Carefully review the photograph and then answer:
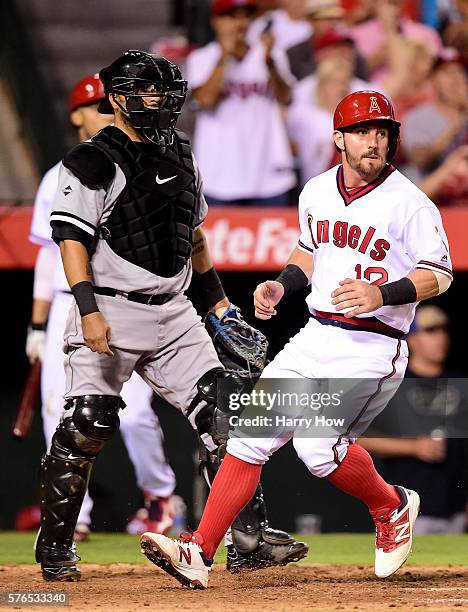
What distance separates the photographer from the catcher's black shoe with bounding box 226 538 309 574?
4414 millimetres

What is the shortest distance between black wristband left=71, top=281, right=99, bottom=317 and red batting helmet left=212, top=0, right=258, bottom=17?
3744mm

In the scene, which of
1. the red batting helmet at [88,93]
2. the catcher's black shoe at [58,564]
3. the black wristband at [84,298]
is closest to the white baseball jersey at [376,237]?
the black wristband at [84,298]

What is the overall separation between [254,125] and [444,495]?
2561 mm

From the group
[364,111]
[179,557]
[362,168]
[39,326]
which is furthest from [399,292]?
[39,326]

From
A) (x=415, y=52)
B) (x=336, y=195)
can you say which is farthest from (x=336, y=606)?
(x=415, y=52)

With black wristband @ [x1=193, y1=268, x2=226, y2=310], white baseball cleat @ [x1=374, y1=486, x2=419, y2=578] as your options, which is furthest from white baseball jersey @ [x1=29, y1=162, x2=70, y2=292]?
white baseball cleat @ [x1=374, y1=486, x2=419, y2=578]

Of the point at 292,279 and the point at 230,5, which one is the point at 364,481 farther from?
the point at 230,5

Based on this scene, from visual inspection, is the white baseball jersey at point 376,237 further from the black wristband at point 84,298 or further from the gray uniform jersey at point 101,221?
the black wristband at point 84,298

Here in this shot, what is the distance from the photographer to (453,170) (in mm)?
7262

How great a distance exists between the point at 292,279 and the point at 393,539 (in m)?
0.98

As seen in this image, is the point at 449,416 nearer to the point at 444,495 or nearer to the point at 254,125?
the point at 444,495

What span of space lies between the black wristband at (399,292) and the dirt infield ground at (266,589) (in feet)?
3.15

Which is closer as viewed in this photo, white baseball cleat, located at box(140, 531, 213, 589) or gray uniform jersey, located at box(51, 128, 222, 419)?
white baseball cleat, located at box(140, 531, 213, 589)

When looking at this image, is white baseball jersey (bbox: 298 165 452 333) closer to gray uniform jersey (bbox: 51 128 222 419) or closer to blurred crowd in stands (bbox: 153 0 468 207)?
gray uniform jersey (bbox: 51 128 222 419)
